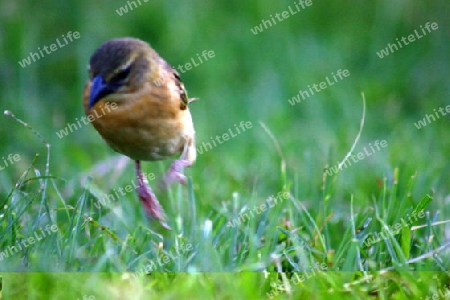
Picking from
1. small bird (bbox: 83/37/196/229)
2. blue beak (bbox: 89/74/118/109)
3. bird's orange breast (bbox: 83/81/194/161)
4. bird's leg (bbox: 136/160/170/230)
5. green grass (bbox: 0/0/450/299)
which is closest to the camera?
green grass (bbox: 0/0/450/299)

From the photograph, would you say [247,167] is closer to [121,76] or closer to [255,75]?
[121,76]

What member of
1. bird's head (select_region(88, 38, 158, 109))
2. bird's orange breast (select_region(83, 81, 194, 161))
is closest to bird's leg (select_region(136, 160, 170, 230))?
bird's orange breast (select_region(83, 81, 194, 161))

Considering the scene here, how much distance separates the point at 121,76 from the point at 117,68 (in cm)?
9

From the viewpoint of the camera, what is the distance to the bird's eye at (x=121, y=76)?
4.66 meters

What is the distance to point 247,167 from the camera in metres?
6.78

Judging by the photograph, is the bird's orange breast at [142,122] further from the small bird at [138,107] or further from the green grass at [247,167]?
the green grass at [247,167]

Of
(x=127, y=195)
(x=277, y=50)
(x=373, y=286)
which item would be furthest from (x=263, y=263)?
(x=277, y=50)

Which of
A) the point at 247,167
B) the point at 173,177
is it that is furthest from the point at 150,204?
the point at 247,167

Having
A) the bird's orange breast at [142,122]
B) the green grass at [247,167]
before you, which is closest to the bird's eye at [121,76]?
the bird's orange breast at [142,122]

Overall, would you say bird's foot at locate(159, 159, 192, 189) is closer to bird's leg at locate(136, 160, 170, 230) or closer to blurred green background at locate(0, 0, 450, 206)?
bird's leg at locate(136, 160, 170, 230)

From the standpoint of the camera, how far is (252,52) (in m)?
9.34

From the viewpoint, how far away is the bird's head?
4559mm

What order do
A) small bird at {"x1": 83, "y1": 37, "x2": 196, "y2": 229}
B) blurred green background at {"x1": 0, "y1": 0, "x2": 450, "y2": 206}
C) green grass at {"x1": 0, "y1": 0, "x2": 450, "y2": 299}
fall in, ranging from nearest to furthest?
green grass at {"x1": 0, "y1": 0, "x2": 450, "y2": 299} < small bird at {"x1": 83, "y1": 37, "x2": 196, "y2": 229} < blurred green background at {"x1": 0, "y1": 0, "x2": 450, "y2": 206}

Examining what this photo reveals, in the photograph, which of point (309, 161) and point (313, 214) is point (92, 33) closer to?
point (309, 161)
